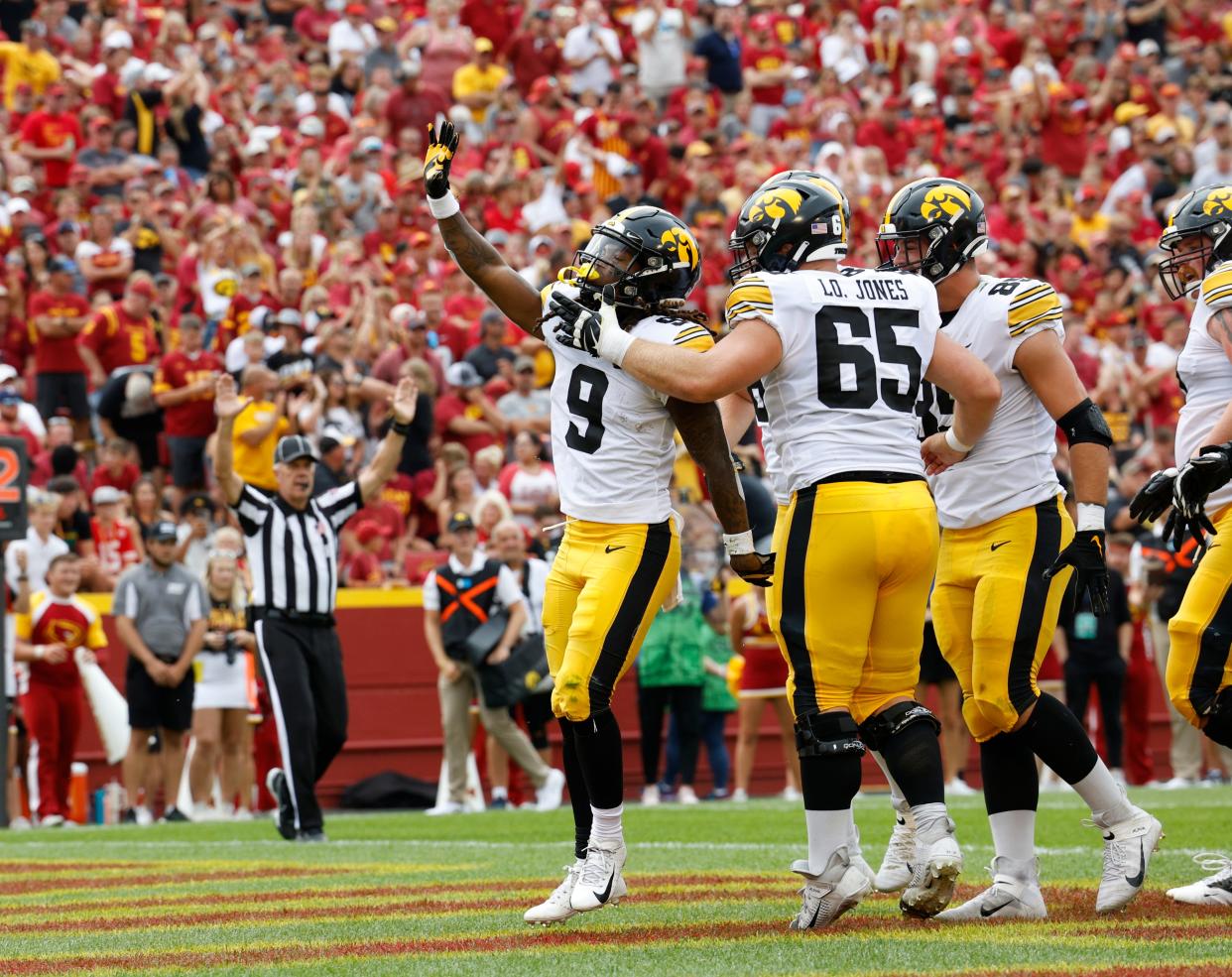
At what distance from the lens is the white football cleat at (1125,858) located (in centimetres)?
528

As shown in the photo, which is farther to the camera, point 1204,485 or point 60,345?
point 60,345

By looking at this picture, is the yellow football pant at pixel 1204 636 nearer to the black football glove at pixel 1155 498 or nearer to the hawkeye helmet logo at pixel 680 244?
the black football glove at pixel 1155 498

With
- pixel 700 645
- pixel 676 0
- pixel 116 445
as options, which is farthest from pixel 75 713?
pixel 676 0

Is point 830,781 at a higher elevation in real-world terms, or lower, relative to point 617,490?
lower

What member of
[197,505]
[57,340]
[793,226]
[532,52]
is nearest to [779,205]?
[793,226]

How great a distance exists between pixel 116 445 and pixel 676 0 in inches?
416

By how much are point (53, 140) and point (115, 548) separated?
4.82m

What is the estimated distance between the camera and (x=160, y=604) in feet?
40.5

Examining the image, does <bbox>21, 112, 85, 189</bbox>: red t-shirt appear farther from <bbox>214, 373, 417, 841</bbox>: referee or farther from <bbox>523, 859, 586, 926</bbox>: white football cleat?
<bbox>523, 859, 586, 926</bbox>: white football cleat

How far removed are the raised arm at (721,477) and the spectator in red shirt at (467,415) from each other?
9.10 meters

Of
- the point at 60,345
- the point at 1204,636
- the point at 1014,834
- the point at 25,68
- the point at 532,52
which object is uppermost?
the point at 532,52

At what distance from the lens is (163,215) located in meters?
16.0

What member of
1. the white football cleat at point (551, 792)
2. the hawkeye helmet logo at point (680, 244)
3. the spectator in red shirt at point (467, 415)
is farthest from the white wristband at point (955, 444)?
the spectator in red shirt at point (467, 415)

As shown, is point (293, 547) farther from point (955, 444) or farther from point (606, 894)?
point (955, 444)
